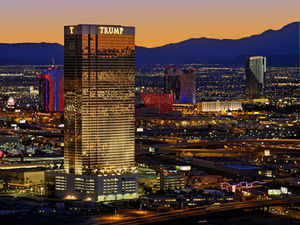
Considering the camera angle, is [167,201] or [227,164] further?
[227,164]

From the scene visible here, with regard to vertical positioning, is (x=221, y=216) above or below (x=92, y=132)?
below

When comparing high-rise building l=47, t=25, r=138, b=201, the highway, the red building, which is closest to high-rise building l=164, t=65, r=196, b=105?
the red building

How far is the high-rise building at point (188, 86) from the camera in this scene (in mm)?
194625

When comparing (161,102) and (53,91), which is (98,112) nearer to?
(161,102)

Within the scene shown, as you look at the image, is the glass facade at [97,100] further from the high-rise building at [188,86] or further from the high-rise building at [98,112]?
the high-rise building at [188,86]

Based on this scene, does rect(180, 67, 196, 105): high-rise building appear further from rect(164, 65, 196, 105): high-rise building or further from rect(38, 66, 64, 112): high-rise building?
rect(38, 66, 64, 112): high-rise building

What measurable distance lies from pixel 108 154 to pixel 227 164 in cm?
2241

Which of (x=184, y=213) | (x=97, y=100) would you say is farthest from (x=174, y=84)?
(x=184, y=213)

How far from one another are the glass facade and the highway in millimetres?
8739

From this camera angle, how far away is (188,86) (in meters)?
196

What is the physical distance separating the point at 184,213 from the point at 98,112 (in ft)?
40.4

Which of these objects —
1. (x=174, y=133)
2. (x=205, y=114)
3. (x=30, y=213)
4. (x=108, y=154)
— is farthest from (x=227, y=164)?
(x=205, y=114)

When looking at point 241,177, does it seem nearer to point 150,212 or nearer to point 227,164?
point 227,164

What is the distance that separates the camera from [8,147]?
113875 millimetres
